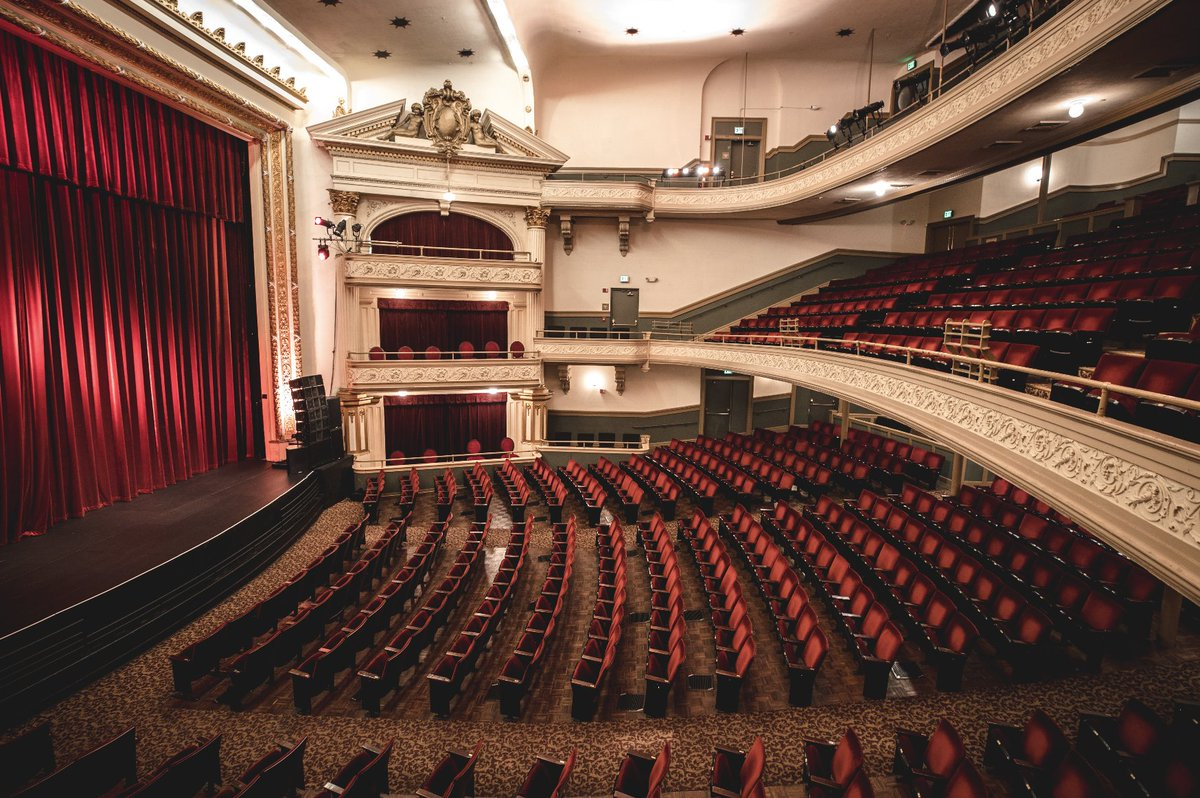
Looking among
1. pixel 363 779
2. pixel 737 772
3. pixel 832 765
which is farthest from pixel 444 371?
pixel 832 765

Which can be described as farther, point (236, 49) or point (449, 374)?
Answer: point (449, 374)

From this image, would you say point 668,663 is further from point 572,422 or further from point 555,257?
point 555,257

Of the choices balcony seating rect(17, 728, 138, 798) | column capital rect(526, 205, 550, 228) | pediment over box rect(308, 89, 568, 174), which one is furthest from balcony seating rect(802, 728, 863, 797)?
pediment over box rect(308, 89, 568, 174)

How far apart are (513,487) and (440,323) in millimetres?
3847

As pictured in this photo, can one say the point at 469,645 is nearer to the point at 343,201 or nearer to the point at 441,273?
the point at 441,273

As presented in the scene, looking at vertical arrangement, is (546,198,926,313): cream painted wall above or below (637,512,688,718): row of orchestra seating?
above

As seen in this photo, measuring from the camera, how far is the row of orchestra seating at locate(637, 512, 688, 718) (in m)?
3.72

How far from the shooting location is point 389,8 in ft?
27.7

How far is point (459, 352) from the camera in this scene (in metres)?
9.73

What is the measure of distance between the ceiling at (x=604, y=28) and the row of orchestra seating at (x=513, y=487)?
7223 mm

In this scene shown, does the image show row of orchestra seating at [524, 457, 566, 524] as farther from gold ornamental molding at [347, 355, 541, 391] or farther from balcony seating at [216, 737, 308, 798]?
balcony seating at [216, 737, 308, 798]

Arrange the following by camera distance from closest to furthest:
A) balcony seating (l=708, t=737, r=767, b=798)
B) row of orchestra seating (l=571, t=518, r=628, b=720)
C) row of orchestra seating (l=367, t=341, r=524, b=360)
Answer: balcony seating (l=708, t=737, r=767, b=798) → row of orchestra seating (l=571, t=518, r=628, b=720) → row of orchestra seating (l=367, t=341, r=524, b=360)

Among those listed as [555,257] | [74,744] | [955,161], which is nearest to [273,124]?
[555,257]

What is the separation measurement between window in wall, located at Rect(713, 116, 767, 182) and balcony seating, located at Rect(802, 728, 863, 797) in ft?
36.0
